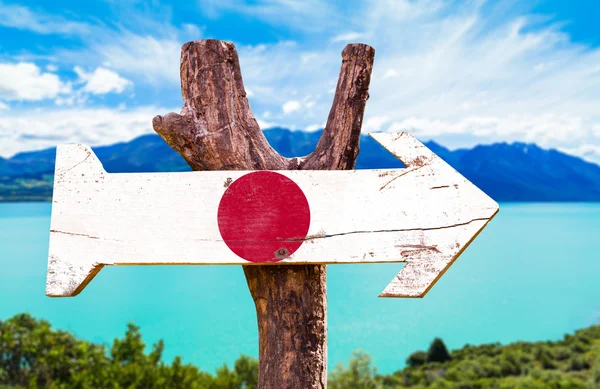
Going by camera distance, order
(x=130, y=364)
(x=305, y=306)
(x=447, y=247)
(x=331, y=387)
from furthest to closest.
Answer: (x=331, y=387) < (x=130, y=364) < (x=305, y=306) < (x=447, y=247)

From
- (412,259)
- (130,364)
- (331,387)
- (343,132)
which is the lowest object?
(331,387)

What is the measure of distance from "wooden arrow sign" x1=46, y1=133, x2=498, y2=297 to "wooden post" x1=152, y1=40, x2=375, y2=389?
11.2 inches

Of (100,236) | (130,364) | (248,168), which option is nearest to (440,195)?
(248,168)

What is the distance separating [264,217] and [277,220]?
57mm

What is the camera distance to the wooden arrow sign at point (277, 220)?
85.0 inches

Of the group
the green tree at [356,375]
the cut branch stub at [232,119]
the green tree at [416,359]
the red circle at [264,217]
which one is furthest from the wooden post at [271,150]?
the green tree at [416,359]

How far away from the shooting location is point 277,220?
7.13 feet

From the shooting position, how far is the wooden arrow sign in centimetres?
216

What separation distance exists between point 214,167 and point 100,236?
626 millimetres

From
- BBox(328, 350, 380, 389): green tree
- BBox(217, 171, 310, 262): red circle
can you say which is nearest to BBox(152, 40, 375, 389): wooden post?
BBox(217, 171, 310, 262): red circle

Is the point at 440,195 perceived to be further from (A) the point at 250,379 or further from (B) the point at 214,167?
(A) the point at 250,379

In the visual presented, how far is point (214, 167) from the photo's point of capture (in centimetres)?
255

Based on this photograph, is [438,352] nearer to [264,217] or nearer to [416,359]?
[416,359]

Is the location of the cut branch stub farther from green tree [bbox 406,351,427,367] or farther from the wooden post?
green tree [bbox 406,351,427,367]
